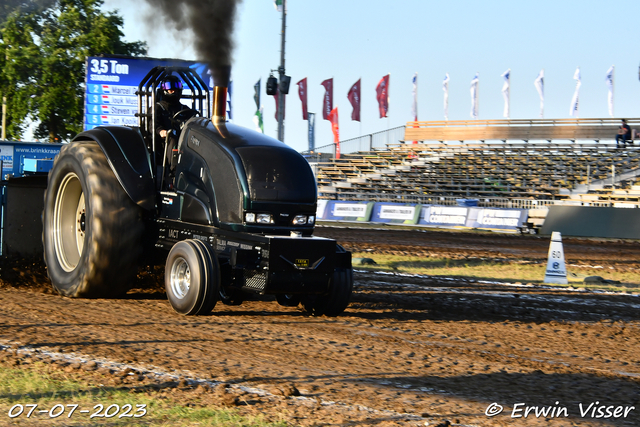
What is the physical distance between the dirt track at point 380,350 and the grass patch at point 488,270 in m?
2.89

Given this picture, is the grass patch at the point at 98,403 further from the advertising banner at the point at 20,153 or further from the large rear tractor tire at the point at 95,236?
the advertising banner at the point at 20,153

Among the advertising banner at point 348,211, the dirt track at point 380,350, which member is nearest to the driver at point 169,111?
the dirt track at point 380,350

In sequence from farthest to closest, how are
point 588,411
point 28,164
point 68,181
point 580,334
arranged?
point 28,164
point 68,181
point 580,334
point 588,411

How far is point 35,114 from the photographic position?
35.8 meters

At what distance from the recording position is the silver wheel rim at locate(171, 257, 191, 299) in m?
7.35

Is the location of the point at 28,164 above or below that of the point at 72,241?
above

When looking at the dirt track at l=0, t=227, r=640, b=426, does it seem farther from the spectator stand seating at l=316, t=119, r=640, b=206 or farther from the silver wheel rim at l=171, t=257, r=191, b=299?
the spectator stand seating at l=316, t=119, r=640, b=206

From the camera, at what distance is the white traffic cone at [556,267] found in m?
12.5

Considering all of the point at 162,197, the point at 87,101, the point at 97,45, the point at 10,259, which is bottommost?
the point at 10,259

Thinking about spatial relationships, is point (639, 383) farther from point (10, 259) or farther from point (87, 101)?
point (87, 101)

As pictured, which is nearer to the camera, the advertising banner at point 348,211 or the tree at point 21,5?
the tree at point 21,5

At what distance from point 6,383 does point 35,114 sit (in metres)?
33.8

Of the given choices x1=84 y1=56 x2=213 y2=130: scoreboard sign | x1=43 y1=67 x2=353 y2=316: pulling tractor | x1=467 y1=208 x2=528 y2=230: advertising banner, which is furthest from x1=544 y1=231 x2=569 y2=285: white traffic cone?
x1=467 y1=208 x2=528 y2=230: advertising banner

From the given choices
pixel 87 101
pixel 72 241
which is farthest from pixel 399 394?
pixel 87 101
